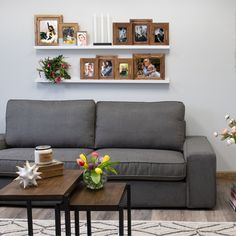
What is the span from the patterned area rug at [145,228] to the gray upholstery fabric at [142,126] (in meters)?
0.95

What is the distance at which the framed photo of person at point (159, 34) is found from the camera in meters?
4.41

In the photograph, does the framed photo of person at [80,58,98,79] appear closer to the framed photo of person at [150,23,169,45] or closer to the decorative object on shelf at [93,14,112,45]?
the decorative object on shelf at [93,14,112,45]

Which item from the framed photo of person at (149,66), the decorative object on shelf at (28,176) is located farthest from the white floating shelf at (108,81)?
the decorative object on shelf at (28,176)

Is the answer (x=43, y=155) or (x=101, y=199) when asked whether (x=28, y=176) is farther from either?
(x=101, y=199)

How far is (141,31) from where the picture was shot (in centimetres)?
444

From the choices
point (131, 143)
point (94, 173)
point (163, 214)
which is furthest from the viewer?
point (131, 143)

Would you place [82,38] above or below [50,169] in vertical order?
above

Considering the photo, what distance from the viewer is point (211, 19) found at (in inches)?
173

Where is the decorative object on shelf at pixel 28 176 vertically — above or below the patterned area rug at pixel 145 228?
above

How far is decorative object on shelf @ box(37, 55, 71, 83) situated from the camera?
4523mm

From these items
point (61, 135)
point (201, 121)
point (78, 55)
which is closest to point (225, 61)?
point (201, 121)

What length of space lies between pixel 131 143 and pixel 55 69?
1.17 metres

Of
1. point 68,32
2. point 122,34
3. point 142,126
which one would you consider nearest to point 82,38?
point 68,32

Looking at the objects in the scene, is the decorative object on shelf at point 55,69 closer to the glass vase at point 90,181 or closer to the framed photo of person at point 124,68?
the framed photo of person at point 124,68
